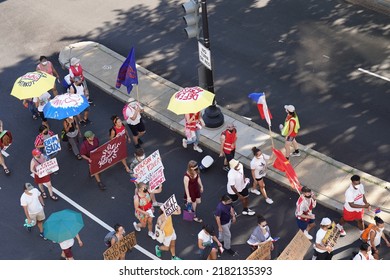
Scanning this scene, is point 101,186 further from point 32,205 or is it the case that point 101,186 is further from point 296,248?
point 296,248

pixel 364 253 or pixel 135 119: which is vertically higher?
pixel 135 119

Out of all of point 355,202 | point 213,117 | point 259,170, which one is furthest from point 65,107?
point 355,202

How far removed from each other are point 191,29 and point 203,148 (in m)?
3.05

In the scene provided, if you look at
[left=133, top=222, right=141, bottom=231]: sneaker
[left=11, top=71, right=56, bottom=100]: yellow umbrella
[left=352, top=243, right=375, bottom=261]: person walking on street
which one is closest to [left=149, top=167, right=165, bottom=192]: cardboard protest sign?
[left=133, top=222, right=141, bottom=231]: sneaker

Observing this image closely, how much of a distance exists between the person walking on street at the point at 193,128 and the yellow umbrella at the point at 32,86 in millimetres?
3593

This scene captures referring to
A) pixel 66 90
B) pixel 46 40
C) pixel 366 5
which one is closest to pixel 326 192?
pixel 66 90

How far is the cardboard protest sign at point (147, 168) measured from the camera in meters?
13.9

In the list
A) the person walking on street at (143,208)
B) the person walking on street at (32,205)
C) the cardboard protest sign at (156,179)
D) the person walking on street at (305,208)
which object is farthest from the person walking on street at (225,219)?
the person walking on street at (32,205)

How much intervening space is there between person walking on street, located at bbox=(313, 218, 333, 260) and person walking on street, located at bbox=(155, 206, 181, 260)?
286 centimetres

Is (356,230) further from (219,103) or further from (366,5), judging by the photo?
(366,5)

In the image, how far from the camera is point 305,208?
13.1m

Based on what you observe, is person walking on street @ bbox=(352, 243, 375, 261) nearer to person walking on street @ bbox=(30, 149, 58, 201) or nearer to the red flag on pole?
the red flag on pole

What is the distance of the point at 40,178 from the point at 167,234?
3626 millimetres

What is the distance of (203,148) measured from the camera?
1642 centimetres
